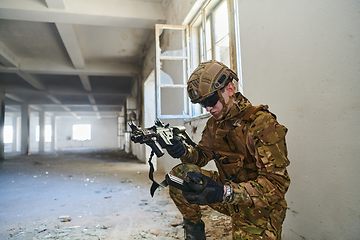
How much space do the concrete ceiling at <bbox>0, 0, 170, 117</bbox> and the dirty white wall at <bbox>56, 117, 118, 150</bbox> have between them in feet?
35.0

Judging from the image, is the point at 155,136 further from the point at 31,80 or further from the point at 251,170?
the point at 31,80

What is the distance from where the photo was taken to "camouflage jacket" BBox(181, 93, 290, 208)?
0.92 metres

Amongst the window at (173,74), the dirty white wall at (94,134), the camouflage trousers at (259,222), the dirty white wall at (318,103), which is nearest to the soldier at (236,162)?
the camouflage trousers at (259,222)

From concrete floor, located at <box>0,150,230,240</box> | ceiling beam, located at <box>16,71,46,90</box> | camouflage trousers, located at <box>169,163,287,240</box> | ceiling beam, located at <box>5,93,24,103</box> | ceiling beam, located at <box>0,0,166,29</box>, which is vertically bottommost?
concrete floor, located at <box>0,150,230,240</box>

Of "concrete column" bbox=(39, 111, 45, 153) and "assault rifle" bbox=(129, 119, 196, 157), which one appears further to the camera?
"concrete column" bbox=(39, 111, 45, 153)

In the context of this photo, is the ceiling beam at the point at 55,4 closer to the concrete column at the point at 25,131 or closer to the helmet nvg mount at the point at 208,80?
the helmet nvg mount at the point at 208,80

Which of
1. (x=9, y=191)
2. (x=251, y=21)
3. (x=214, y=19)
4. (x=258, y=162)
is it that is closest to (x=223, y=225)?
(x=258, y=162)

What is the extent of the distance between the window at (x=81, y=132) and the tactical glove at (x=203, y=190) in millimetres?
20897

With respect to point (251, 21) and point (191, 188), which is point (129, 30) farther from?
point (191, 188)

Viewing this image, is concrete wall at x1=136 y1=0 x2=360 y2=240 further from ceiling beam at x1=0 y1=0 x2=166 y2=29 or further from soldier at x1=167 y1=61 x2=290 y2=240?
ceiling beam at x1=0 y1=0 x2=166 y2=29

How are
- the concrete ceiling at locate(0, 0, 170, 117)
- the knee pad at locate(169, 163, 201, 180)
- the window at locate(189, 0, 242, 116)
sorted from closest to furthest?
1. the knee pad at locate(169, 163, 201, 180)
2. the window at locate(189, 0, 242, 116)
3. the concrete ceiling at locate(0, 0, 170, 117)

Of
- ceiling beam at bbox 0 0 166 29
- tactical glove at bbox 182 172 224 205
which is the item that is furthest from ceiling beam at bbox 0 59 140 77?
tactical glove at bbox 182 172 224 205

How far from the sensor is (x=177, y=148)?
4.22 ft

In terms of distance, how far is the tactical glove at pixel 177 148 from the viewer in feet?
4.20
